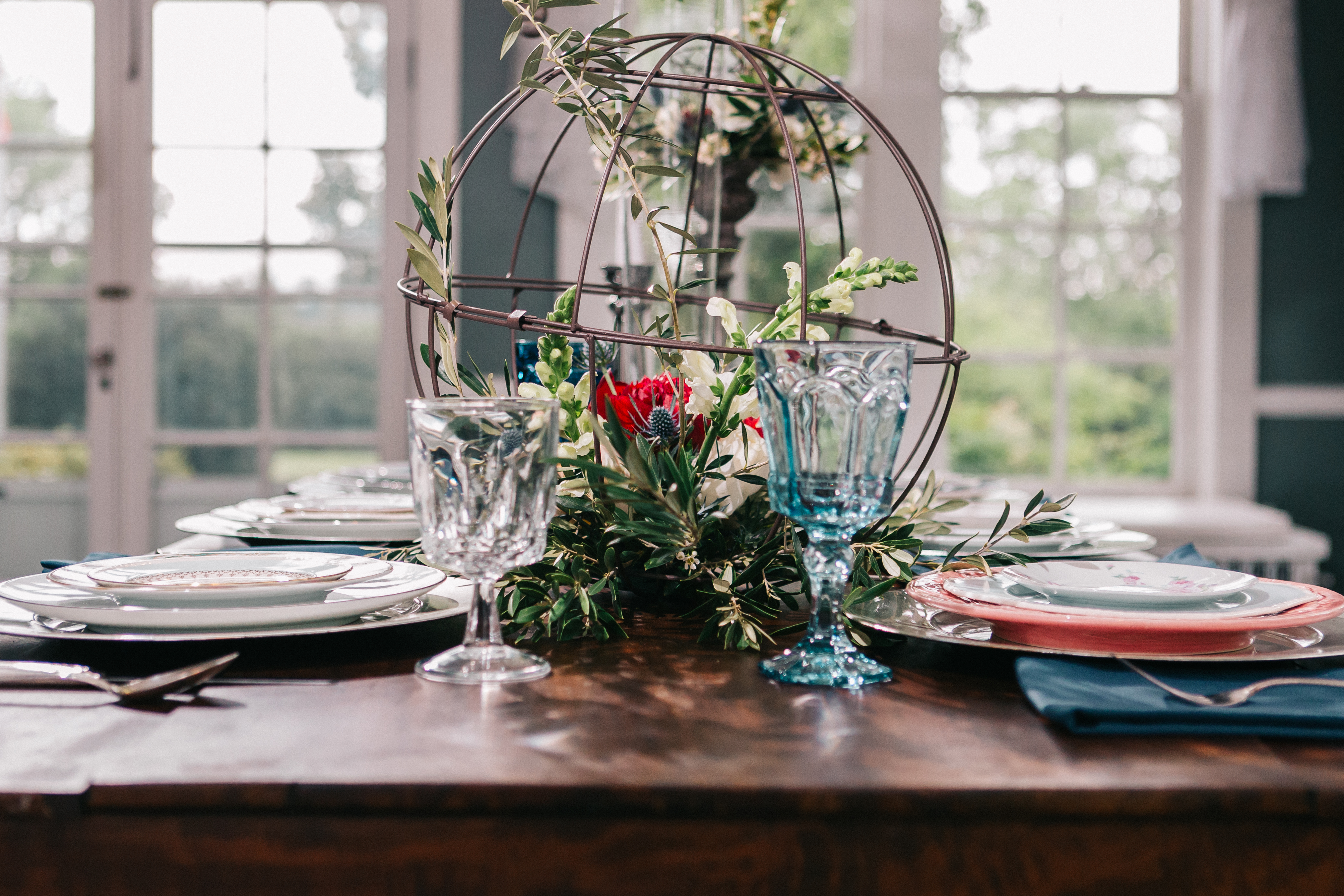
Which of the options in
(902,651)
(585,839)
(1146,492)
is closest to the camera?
(585,839)

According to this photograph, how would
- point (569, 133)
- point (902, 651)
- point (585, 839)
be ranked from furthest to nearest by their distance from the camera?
point (569, 133)
point (902, 651)
point (585, 839)

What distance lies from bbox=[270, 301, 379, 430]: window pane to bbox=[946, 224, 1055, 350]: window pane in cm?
172

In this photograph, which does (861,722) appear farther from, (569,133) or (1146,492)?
(1146,492)

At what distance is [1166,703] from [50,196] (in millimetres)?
3485

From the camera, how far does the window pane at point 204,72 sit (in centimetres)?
319

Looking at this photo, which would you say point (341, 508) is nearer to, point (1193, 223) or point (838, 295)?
point (838, 295)

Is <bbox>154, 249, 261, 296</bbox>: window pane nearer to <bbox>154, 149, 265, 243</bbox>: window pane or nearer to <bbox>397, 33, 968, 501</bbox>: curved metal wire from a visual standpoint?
<bbox>154, 149, 265, 243</bbox>: window pane

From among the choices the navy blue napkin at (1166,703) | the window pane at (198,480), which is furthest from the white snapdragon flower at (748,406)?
the window pane at (198,480)

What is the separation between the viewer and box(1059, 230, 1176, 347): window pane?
3.14 metres

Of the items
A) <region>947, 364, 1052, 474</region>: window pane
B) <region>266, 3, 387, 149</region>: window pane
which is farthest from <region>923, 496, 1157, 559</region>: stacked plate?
<region>947, 364, 1052, 474</region>: window pane

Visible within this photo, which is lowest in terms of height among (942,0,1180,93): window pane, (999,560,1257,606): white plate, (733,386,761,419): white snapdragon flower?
(999,560,1257,606): white plate

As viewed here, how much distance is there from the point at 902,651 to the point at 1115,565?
20 centimetres

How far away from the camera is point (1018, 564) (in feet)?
2.45

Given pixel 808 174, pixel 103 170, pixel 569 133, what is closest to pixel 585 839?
pixel 808 174
